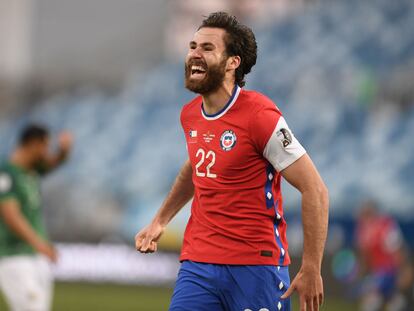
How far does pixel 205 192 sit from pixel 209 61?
0.77 m

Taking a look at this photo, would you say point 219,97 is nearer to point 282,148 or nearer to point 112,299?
point 282,148

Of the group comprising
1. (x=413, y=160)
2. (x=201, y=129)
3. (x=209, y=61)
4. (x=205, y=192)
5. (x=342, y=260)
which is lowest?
(x=342, y=260)

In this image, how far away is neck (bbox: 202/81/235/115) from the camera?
5.77 meters

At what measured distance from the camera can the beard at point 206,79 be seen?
223 inches

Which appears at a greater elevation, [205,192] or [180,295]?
[205,192]

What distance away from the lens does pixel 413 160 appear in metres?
22.3

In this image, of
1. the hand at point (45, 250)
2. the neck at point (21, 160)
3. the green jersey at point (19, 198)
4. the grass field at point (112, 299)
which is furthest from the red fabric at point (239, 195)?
the grass field at point (112, 299)

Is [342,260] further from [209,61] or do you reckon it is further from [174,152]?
[209,61]

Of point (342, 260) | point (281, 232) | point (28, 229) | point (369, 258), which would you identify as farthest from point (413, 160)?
point (281, 232)

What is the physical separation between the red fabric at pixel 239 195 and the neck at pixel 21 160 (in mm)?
4372

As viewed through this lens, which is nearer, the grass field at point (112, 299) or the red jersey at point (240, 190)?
the red jersey at point (240, 190)

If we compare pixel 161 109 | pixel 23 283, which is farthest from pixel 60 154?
pixel 161 109

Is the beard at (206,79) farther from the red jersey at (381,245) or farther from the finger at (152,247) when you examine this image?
the red jersey at (381,245)

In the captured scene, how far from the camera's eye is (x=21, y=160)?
386 inches
